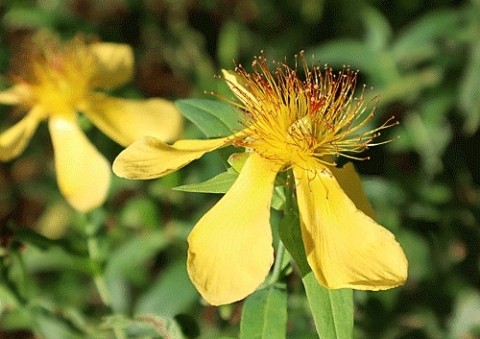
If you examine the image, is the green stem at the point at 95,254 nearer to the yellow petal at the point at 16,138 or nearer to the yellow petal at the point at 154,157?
the yellow petal at the point at 16,138

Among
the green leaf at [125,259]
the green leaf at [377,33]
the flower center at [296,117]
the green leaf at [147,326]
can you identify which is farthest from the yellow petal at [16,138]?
the green leaf at [377,33]

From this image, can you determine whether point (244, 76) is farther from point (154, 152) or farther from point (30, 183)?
point (30, 183)

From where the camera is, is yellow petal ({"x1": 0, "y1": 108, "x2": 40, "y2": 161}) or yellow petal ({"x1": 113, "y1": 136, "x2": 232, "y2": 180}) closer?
yellow petal ({"x1": 113, "y1": 136, "x2": 232, "y2": 180})

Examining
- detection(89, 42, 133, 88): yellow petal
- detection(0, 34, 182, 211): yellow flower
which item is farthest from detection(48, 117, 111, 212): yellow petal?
detection(89, 42, 133, 88): yellow petal

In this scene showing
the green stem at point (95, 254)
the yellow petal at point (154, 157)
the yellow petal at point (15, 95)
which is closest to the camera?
the yellow petal at point (154, 157)

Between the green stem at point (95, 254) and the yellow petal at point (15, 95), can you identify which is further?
the yellow petal at point (15, 95)

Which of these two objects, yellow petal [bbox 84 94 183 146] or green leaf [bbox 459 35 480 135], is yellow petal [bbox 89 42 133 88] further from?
green leaf [bbox 459 35 480 135]

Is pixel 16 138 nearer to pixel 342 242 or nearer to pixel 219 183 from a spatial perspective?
pixel 219 183
